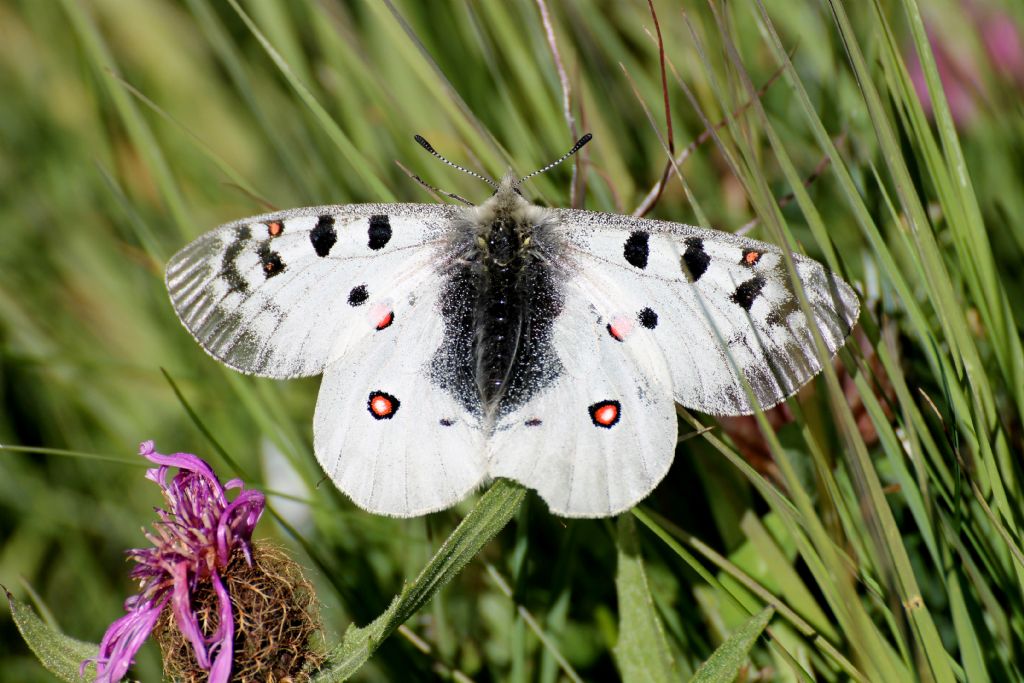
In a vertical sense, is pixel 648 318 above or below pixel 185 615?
above

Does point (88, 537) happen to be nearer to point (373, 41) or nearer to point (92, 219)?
point (92, 219)

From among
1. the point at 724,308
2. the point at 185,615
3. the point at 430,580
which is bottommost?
the point at 185,615

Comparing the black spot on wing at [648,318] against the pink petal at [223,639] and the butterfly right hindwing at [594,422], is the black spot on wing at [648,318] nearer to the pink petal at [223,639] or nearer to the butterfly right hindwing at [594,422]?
the butterfly right hindwing at [594,422]

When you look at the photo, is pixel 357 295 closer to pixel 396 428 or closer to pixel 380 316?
pixel 380 316

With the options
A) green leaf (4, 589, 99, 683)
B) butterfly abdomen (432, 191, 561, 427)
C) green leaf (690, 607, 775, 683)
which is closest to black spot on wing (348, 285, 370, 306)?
butterfly abdomen (432, 191, 561, 427)

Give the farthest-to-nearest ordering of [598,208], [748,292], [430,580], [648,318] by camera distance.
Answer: [598,208] → [648,318] → [748,292] → [430,580]

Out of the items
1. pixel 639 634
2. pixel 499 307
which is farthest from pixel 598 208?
pixel 639 634

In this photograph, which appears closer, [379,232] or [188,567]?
[188,567]
